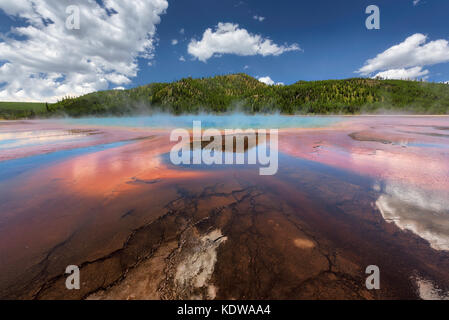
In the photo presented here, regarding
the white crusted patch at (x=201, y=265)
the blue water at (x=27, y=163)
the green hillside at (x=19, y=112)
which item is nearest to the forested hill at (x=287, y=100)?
the green hillside at (x=19, y=112)

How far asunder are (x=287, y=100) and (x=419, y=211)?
457ft

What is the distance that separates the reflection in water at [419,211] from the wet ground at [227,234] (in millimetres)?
26

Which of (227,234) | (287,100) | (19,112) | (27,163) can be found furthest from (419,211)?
(19,112)

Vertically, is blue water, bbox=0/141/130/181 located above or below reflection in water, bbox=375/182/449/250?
above

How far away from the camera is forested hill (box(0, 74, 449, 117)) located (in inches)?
3879

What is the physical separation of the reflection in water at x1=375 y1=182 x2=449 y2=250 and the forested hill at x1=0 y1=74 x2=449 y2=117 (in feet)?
363

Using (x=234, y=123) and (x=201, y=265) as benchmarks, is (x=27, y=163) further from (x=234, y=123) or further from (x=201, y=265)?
(x=234, y=123)

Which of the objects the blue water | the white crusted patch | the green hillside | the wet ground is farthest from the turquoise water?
the green hillside

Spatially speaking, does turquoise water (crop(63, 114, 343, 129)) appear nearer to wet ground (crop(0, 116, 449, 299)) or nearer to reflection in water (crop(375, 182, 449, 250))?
reflection in water (crop(375, 182, 449, 250))

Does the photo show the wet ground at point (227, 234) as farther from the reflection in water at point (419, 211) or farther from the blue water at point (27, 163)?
the blue water at point (27, 163)

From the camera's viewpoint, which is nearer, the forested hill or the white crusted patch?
the white crusted patch

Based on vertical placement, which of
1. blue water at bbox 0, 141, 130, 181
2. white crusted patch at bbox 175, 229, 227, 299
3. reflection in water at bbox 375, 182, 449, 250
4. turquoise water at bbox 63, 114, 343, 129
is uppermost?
turquoise water at bbox 63, 114, 343, 129
